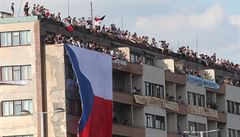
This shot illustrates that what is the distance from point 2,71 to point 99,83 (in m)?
9.66

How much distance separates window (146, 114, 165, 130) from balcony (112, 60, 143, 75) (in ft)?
17.7

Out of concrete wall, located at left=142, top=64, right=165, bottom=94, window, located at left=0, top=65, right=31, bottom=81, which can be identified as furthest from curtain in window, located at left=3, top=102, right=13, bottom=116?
concrete wall, located at left=142, top=64, right=165, bottom=94

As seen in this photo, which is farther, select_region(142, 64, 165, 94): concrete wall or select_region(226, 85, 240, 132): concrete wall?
select_region(226, 85, 240, 132): concrete wall

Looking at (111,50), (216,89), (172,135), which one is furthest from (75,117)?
(216,89)

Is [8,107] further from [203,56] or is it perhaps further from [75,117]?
[203,56]

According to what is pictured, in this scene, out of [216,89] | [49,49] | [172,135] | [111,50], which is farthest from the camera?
[216,89]

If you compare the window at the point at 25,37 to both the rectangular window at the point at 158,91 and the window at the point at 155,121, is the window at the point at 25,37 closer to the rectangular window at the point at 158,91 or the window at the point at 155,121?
the window at the point at 155,121

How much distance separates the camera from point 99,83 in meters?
100

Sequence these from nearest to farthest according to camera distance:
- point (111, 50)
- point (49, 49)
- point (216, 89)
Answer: point (49, 49) < point (111, 50) < point (216, 89)

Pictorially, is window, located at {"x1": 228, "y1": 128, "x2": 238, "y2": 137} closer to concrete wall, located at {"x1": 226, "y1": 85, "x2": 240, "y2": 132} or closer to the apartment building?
the apartment building

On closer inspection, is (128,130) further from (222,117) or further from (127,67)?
(222,117)

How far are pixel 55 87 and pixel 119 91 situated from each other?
34.7 ft

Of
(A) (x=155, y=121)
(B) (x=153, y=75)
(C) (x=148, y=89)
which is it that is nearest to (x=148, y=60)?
(B) (x=153, y=75)

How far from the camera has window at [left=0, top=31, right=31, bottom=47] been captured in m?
98.3
